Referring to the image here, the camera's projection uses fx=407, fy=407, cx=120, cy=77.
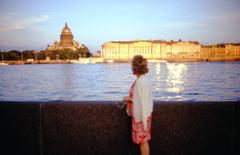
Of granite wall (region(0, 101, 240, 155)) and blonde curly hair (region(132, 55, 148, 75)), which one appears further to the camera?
granite wall (region(0, 101, 240, 155))

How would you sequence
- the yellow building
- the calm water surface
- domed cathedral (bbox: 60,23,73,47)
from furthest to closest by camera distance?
domed cathedral (bbox: 60,23,73,47) → the yellow building → the calm water surface

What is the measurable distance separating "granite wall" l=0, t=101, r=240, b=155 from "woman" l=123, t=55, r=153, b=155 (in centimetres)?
41

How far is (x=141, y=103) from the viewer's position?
3.29 meters

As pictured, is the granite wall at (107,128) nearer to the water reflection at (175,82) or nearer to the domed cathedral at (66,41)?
the water reflection at (175,82)

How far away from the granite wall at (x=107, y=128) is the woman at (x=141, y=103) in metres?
0.41

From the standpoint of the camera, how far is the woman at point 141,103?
3303mm

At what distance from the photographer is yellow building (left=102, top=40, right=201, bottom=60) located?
12788 centimetres

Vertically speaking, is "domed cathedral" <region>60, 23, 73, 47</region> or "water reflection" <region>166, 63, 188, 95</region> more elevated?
"domed cathedral" <region>60, 23, 73, 47</region>

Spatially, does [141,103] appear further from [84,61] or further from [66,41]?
[66,41]

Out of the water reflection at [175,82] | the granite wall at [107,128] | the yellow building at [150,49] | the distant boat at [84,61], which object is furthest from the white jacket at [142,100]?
the distant boat at [84,61]

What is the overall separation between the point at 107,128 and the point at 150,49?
406 ft

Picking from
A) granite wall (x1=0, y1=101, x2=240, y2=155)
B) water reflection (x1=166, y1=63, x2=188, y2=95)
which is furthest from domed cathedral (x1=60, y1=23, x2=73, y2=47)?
granite wall (x1=0, y1=101, x2=240, y2=155)

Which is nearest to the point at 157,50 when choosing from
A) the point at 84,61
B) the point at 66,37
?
the point at 84,61

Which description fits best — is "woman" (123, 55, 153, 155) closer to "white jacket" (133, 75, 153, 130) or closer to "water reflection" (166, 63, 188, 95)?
"white jacket" (133, 75, 153, 130)
